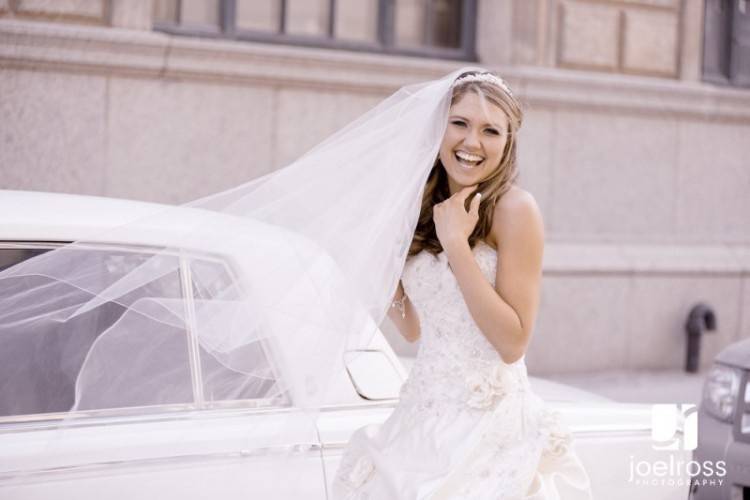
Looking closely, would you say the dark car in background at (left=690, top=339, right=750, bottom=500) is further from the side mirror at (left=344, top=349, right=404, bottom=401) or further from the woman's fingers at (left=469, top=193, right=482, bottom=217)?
the woman's fingers at (left=469, top=193, right=482, bottom=217)

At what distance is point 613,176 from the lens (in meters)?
9.14

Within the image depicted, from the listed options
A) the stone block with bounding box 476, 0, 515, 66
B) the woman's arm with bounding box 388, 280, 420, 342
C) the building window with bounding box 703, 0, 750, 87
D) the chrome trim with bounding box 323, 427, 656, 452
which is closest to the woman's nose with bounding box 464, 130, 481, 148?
the woman's arm with bounding box 388, 280, 420, 342

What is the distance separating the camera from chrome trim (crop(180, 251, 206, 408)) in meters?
2.68

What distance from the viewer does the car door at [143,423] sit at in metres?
2.53

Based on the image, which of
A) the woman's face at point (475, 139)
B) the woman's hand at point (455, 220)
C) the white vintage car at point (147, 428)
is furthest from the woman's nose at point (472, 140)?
the white vintage car at point (147, 428)

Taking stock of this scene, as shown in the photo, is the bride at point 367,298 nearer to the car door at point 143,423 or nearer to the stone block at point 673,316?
the car door at point 143,423

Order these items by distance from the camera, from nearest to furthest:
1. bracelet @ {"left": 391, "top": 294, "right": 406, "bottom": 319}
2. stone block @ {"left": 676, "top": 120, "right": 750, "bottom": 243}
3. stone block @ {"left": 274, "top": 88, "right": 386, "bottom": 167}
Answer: bracelet @ {"left": 391, "top": 294, "right": 406, "bottom": 319} < stone block @ {"left": 274, "top": 88, "right": 386, "bottom": 167} < stone block @ {"left": 676, "top": 120, "right": 750, "bottom": 243}

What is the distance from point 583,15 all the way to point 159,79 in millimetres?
3565

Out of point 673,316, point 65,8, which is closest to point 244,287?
point 65,8

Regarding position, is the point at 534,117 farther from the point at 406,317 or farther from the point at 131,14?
the point at 406,317

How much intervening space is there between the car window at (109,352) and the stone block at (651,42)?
709cm

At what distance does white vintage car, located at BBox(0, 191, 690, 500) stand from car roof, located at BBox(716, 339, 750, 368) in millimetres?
2226

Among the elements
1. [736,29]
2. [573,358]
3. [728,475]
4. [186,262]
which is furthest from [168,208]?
[736,29]

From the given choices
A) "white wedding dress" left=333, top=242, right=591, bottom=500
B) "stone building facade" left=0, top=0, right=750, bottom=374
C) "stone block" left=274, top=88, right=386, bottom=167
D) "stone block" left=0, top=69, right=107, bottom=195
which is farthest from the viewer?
"stone block" left=274, top=88, right=386, bottom=167
